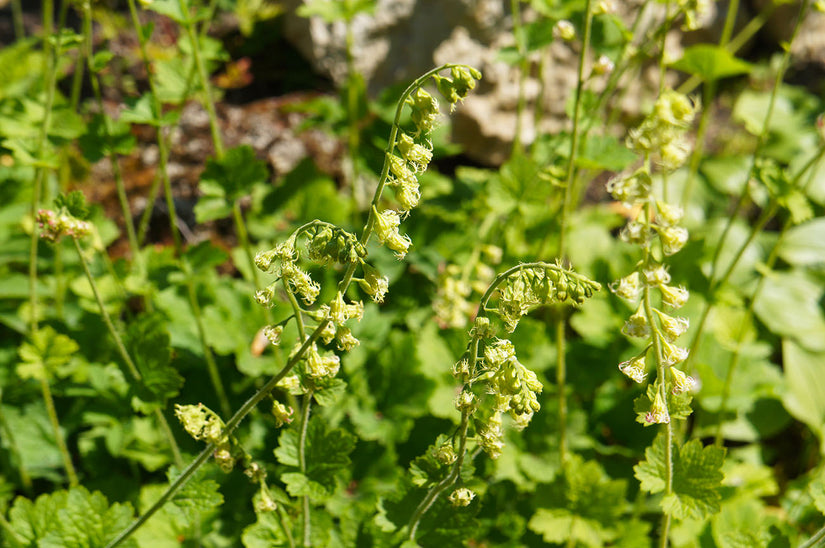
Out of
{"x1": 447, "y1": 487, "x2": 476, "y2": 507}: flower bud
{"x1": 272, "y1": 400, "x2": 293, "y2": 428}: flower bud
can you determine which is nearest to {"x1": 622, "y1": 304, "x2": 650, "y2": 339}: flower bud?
{"x1": 447, "y1": 487, "x2": 476, "y2": 507}: flower bud

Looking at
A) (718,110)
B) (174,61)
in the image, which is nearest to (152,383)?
(174,61)

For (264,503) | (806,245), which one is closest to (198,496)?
(264,503)

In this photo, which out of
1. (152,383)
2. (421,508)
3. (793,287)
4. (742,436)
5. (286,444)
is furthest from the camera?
(793,287)

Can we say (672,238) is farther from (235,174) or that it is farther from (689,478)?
(235,174)

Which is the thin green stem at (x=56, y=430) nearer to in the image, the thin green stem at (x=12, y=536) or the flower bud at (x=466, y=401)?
the thin green stem at (x=12, y=536)

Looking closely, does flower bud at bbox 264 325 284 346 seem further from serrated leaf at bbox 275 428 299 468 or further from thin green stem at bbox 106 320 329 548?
serrated leaf at bbox 275 428 299 468

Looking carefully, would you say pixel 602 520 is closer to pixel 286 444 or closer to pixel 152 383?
pixel 286 444
